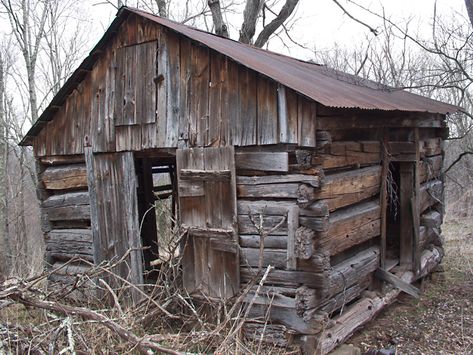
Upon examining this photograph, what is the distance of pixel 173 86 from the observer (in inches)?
222

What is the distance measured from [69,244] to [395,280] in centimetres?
457

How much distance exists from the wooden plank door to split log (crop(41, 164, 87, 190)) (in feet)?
0.82

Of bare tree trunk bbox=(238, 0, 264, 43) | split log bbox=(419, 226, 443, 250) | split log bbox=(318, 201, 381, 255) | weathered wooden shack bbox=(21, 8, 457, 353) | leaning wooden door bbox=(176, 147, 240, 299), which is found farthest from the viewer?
bare tree trunk bbox=(238, 0, 264, 43)

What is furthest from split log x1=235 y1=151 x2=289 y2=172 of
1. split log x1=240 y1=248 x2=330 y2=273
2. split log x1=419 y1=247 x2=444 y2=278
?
split log x1=419 y1=247 x2=444 y2=278

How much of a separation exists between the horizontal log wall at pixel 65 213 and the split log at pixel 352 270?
132 inches

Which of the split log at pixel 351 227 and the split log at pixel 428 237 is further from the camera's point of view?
the split log at pixel 428 237

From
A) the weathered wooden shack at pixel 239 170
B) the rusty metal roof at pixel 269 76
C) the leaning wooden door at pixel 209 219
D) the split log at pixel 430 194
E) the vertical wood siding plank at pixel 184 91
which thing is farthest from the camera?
the split log at pixel 430 194

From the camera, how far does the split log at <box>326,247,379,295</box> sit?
207 inches

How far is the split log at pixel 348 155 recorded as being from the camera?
16.4 ft

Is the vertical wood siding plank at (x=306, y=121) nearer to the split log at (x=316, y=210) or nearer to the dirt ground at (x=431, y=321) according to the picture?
the split log at (x=316, y=210)

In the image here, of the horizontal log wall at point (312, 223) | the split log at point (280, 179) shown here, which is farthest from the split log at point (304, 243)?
the split log at point (280, 179)

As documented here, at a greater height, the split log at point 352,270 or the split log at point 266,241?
the split log at point 266,241

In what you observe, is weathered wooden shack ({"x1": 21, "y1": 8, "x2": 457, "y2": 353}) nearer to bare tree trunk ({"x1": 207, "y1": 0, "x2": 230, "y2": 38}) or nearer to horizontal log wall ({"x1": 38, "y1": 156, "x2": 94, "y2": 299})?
horizontal log wall ({"x1": 38, "y1": 156, "x2": 94, "y2": 299})

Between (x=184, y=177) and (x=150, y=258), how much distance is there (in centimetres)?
354
